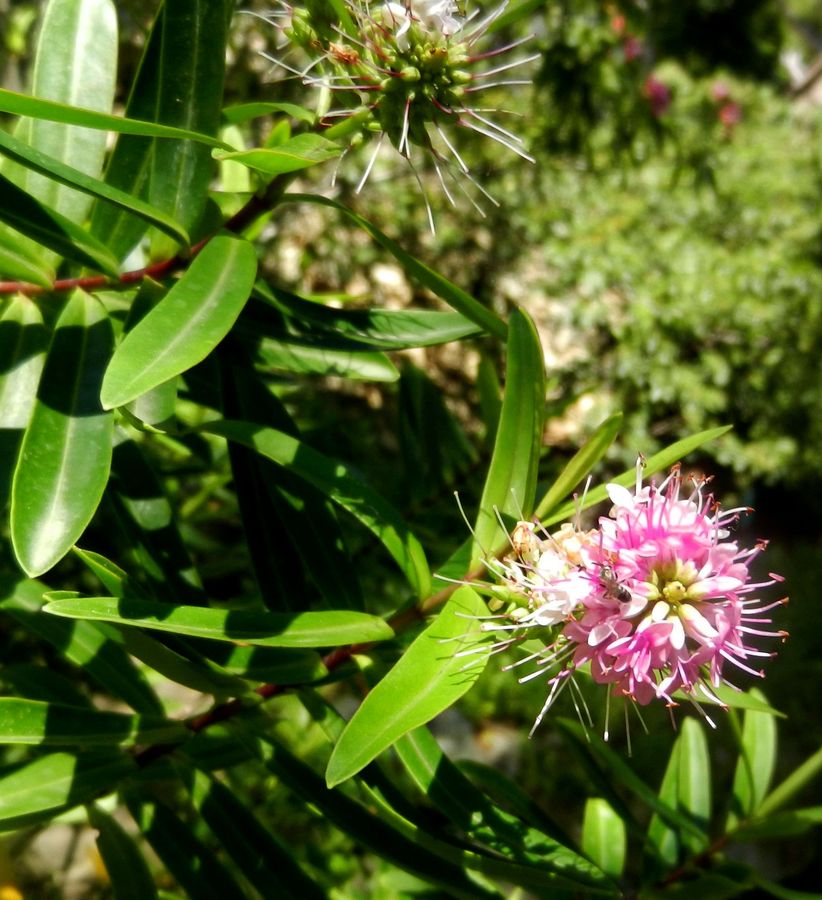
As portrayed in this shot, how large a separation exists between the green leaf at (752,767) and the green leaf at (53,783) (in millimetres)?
785

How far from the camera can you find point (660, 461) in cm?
79

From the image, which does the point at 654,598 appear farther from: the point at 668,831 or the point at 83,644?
the point at 668,831

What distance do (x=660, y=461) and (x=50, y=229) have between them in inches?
20.5

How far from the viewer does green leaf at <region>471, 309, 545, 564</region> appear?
0.79 m

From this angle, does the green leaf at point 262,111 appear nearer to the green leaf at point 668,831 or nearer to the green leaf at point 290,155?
the green leaf at point 290,155

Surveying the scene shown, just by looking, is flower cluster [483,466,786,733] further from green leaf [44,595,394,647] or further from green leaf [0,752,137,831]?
green leaf [0,752,137,831]

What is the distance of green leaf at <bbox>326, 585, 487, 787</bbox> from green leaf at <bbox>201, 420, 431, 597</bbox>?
0.07 meters

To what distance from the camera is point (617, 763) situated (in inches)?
43.9

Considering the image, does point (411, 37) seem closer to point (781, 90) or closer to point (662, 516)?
point (662, 516)

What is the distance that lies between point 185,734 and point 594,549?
47 cm

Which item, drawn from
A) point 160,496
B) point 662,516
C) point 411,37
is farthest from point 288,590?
point 411,37

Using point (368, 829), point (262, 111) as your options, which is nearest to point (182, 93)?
point (262, 111)

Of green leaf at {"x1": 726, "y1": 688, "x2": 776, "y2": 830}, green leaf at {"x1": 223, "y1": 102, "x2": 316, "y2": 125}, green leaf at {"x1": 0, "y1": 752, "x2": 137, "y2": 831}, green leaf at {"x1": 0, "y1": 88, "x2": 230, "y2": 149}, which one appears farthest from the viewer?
green leaf at {"x1": 726, "y1": 688, "x2": 776, "y2": 830}

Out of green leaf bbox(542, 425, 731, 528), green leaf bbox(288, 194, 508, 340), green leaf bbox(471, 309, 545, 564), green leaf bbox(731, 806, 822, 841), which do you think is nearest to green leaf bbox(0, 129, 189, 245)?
green leaf bbox(288, 194, 508, 340)
